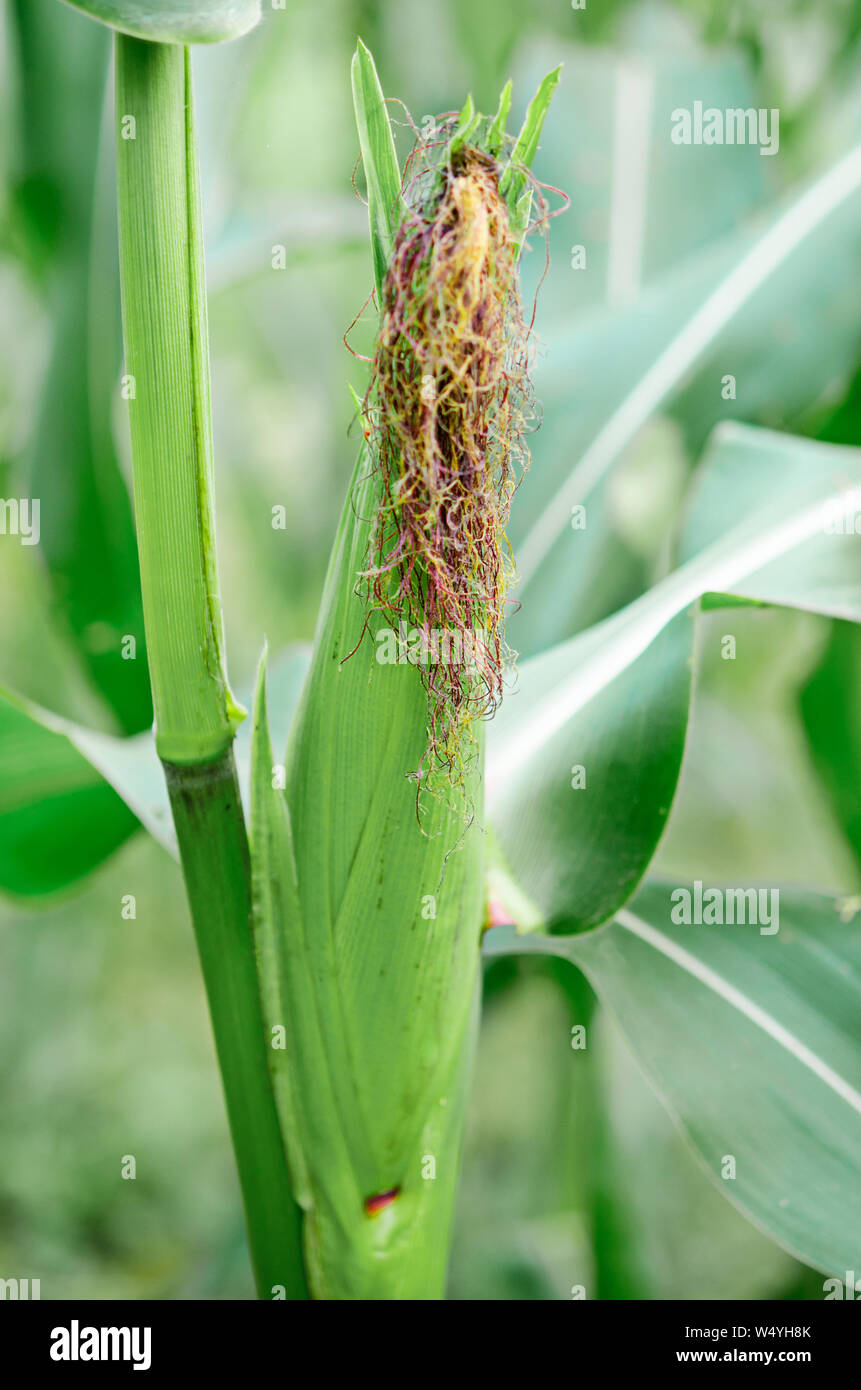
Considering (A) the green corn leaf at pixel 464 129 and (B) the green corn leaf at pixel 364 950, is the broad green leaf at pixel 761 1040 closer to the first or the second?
(B) the green corn leaf at pixel 364 950

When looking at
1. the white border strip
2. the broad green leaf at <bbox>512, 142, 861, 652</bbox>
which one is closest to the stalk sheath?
the white border strip

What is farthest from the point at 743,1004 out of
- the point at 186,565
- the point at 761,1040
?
the point at 186,565

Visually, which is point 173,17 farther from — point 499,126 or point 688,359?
point 688,359

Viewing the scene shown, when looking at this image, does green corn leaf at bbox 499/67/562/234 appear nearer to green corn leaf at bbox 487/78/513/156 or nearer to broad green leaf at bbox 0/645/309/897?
green corn leaf at bbox 487/78/513/156

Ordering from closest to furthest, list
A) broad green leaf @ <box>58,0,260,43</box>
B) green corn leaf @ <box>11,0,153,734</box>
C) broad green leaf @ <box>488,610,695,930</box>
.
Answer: broad green leaf @ <box>58,0,260,43</box>
broad green leaf @ <box>488,610,695,930</box>
green corn leaf @ <box>11,0,153,734</box>

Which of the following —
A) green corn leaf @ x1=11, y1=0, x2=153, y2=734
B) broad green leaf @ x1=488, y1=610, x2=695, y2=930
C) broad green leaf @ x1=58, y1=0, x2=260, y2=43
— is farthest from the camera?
green corn leaf @ x1=11, y1=0, x2=153, y2=734

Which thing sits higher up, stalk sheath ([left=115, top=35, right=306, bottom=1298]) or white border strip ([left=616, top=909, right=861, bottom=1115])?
stalk sheath ([left=115, top=35, right=306, bottom=1298])

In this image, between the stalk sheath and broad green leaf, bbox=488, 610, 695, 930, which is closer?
the stalk sheath
